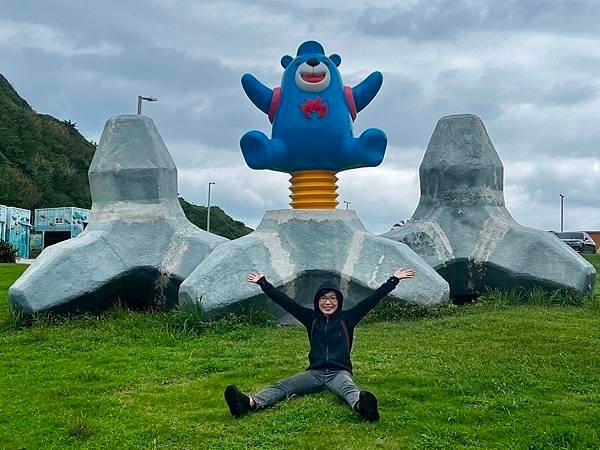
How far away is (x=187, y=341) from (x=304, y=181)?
292cm

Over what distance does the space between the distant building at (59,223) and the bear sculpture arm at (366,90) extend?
2215 centimetres

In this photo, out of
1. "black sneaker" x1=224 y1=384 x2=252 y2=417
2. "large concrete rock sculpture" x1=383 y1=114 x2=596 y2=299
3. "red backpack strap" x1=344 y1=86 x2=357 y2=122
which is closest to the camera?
"black sneaker" x1=224 y1=384 x2=252 y2=417

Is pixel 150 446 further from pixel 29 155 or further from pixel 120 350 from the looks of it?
pixel 29 155

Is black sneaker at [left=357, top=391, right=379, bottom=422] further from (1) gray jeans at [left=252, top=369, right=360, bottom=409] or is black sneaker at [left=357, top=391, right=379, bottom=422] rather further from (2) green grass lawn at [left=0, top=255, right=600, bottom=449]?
(1) gray jeans at [left=252, top=369, right=360, bottom=409]

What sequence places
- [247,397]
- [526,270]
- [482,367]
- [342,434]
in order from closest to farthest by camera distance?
1. [342,434]
2. [247,397]
3. [482,367]
4. [526,270]

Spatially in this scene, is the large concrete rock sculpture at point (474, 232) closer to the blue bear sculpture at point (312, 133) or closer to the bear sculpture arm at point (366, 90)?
the bear sculpture arm at point (366, 90)

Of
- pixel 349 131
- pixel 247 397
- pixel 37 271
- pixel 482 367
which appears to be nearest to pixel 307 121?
pixel 349 131

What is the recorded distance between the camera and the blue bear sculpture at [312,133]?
10.1m

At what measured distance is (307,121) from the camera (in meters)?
10.1

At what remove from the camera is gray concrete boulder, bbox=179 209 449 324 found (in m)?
9.20

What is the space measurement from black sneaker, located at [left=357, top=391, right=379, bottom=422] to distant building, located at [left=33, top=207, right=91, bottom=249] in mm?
27062

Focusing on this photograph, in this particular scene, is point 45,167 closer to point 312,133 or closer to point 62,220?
point 62,220

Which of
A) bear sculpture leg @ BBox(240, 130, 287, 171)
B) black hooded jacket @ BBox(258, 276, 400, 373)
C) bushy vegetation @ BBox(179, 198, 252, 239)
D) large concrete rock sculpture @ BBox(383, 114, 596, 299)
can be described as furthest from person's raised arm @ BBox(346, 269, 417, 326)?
bushy vegetation @ BBox(179, 198, 252, 239)

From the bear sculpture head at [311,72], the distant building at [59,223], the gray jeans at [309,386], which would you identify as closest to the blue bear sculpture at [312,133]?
the bear sculpture head at [311,72]
